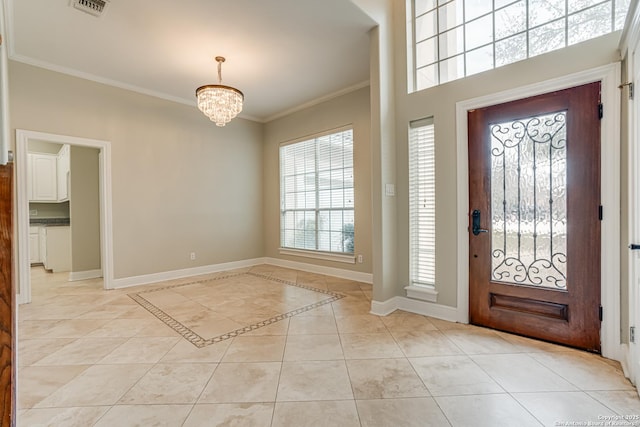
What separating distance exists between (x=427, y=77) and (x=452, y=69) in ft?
0.84

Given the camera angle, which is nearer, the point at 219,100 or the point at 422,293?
the point at 422,293

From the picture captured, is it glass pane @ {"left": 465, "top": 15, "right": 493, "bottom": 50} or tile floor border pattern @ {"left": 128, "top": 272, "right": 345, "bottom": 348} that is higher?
glass pane @ {"left": 465, "top": 15, "right": 493, "bottom": 50}

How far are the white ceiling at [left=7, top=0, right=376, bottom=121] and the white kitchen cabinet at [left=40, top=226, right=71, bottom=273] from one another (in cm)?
319

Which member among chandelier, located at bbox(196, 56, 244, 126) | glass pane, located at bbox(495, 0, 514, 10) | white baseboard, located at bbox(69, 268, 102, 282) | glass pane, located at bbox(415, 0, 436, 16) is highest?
glass pane, located at bbox(415, 0, 436, 16)

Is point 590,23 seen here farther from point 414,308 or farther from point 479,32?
point 414,308

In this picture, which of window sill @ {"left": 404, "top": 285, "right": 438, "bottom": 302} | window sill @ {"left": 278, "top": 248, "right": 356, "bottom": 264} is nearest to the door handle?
window sill @ {"left": 404, "top": 285, "right": 438, "bottom": 302}

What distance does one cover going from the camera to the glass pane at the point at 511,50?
250 cm

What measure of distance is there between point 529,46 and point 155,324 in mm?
4279

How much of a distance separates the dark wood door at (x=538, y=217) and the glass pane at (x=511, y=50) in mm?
430

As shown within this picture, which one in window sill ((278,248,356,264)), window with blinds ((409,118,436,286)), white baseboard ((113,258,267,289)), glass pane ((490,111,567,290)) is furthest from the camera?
window sill ((278,248,356,264))

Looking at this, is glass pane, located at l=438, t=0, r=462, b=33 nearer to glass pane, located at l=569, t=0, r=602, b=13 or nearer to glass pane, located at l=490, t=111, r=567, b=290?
glass pane, located at l=569, t=0, r=602, b=13

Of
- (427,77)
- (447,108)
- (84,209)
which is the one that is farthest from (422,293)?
(84,209)

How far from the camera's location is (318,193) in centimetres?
511

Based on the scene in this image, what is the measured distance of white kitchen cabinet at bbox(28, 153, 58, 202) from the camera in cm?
575
